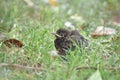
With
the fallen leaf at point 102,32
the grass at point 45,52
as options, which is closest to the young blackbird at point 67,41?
the grass at point 45,52

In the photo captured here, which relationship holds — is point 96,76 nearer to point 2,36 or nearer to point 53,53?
point 53,53

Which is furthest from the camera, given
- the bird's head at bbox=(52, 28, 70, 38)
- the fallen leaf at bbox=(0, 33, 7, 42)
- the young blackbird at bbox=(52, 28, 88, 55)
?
the fallen leaf at bbox=(0, 33, 7, 42)

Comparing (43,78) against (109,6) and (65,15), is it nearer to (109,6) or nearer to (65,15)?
(65,15)

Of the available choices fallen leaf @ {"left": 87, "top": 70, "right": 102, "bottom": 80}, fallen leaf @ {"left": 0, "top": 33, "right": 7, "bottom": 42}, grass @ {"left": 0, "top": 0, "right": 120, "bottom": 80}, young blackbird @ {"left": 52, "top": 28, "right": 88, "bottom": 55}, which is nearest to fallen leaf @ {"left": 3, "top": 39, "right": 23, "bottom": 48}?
grass @ {"left": 0, "top": 0, "right": 120, "bottom": 80}

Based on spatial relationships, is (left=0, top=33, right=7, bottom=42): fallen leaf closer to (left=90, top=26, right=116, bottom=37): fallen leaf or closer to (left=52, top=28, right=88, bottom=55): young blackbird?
(left=52, top=28, right=88, bottom=55): young blackbird

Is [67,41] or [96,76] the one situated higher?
[67,41]

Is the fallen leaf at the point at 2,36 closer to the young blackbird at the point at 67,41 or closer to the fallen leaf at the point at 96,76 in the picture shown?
the young blackbird at the point at 67,41

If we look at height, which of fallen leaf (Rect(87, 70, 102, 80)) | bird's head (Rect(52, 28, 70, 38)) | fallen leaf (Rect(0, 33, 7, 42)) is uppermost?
fallen leaf (Rect(0, 33, 7, 42))

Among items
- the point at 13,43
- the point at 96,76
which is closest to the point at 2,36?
the point at 13,43

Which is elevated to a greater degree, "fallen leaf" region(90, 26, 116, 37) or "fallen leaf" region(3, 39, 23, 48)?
"fallen leaf" region(90, 26, 116, 37)
